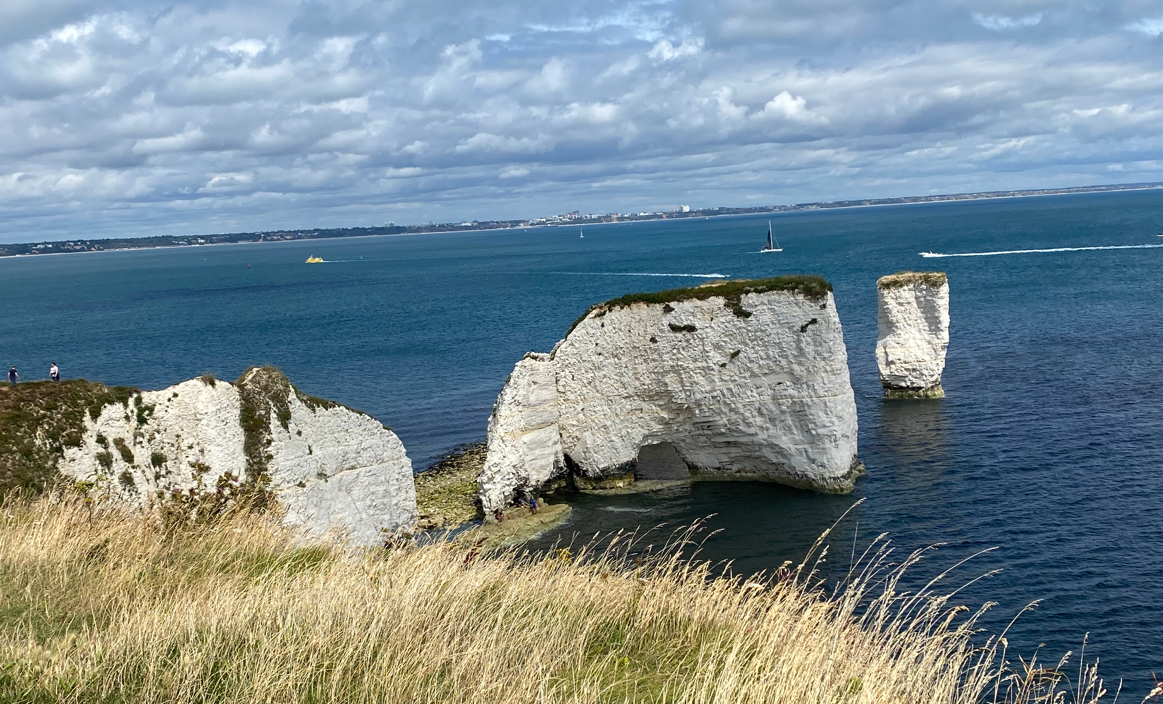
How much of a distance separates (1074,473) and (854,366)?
24.7 m

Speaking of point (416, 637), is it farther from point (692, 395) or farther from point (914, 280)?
point (914, 280)

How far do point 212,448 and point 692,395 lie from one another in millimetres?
19765

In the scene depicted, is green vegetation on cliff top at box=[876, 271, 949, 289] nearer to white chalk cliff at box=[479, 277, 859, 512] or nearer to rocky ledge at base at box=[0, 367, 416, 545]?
white chalk cliff at box=[479, 277, 859, 512]

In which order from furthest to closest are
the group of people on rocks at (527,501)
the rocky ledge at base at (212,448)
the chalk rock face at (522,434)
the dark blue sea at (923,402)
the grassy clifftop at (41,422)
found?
1. the group of people on rocks at (527,501)
2. the chalk rock face at (522,434)
3. the dark blue sea at (923,402)
4. the rocky ledge at base at (212,448)
5. the grassy clifftop at (41,422)

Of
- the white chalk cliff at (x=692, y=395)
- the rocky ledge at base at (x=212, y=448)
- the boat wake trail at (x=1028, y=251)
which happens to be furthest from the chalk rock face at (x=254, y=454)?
the boat wake trail at (x=1028, y=251)

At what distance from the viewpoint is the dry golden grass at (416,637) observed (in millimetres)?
6684

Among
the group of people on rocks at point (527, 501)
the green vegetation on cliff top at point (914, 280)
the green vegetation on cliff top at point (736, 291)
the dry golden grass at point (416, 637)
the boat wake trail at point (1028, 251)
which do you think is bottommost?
the group of people on rocks at point (527, 501)

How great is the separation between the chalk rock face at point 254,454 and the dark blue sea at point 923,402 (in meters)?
7.97

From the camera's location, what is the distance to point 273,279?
179 meters

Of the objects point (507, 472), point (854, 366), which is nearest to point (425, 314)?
point (854, 366)

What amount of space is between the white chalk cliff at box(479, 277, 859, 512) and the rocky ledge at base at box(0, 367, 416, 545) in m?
7.57

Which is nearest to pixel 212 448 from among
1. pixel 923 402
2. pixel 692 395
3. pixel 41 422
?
pixel 41 422

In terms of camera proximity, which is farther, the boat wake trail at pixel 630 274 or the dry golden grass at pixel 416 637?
the boat wake trail at pixel 630 274

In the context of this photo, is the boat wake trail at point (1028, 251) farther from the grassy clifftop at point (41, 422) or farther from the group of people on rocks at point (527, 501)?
the grassy clifftop at point (41, 422)
